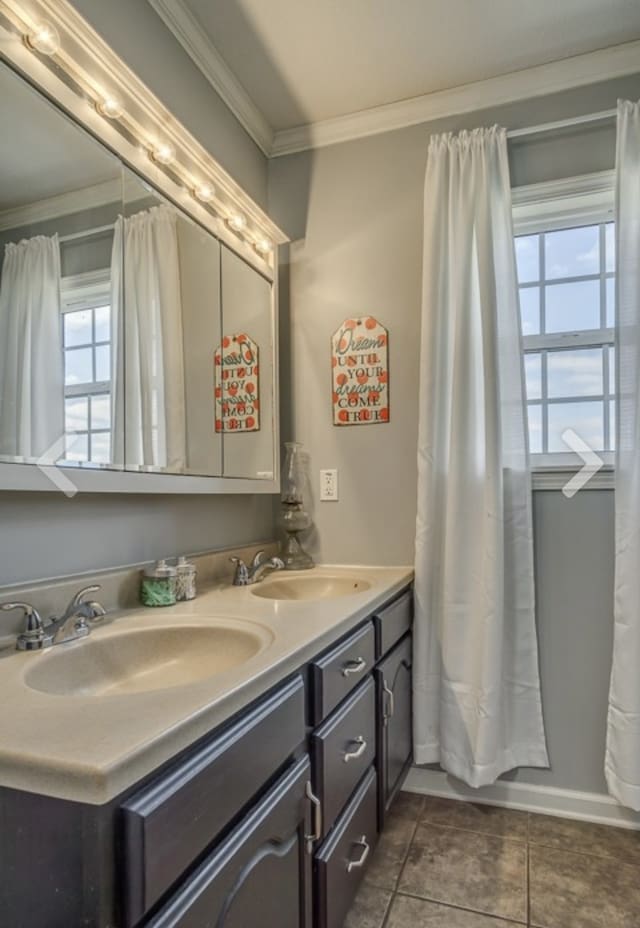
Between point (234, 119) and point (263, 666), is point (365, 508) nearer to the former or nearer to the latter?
point (263, 666)

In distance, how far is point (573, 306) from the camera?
203cm

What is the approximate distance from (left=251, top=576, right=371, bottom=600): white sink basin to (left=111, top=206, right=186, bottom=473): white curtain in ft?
1.88

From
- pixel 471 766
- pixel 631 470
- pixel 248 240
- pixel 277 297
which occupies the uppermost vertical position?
pixel 248 240

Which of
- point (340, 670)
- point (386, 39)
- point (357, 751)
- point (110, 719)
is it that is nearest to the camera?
point (110, 719)

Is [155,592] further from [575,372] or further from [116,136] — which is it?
[575,372]

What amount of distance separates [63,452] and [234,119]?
5.23 feet

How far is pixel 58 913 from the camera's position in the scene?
0.58 meters

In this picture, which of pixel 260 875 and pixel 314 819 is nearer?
pixel 260 875

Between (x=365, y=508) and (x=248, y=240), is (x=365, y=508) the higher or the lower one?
the lower one

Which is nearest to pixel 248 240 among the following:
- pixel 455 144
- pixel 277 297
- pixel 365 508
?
pixel 277 297

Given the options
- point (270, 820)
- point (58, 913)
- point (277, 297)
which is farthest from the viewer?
point (277, 297)

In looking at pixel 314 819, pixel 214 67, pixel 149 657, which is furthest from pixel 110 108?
pixel 314 819

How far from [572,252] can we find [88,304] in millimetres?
1722

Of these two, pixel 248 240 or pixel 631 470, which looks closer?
pixel 631 470
